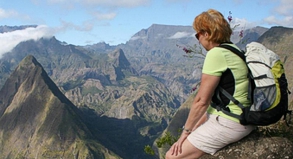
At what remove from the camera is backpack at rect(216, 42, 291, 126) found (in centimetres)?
765

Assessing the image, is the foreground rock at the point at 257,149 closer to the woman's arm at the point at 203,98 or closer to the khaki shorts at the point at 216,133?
the khaki shorts at the point at 216,133

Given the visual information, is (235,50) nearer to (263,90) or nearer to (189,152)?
(263,90)

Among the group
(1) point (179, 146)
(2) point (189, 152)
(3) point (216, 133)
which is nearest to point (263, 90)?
(3) point (216, 133)

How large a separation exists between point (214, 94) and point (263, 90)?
1.21 metres

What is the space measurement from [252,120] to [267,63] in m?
1.43

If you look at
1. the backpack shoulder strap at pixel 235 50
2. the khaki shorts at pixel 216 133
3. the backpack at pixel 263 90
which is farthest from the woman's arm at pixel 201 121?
the backpack shoulder strap at pixel 235 50

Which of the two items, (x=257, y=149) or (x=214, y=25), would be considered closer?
(x=214, y=25)

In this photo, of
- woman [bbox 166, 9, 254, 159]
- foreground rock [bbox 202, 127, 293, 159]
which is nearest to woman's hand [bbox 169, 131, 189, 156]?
woman [bbox 166, 9, 254, 159]

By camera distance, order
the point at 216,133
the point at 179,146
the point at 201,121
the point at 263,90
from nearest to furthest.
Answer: the point at 263,90
the point at 216,133
the point at 179,146
the point at 201,121

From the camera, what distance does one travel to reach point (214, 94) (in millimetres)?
8312

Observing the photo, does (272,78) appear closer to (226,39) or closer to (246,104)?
(246,104)

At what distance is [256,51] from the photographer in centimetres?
823

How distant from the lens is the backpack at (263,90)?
25.1 ft

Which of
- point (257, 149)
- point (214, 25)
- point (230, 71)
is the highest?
point (214, 25)
